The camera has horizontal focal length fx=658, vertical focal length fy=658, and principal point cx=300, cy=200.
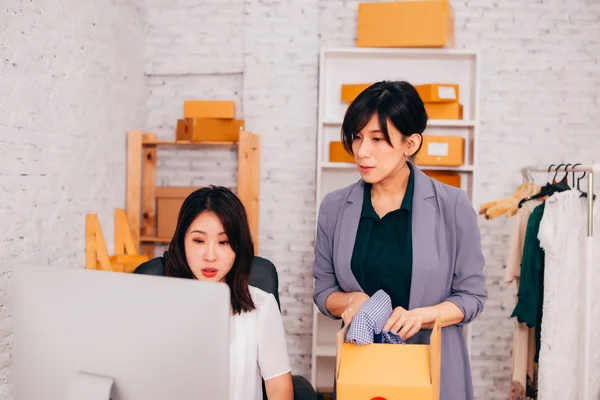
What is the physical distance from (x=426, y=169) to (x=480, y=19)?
1051 mm

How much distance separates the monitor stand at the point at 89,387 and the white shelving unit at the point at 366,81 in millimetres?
2826

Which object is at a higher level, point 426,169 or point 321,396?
point 426,169

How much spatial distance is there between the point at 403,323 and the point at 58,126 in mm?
1853

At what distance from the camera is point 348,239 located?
1.91 meters

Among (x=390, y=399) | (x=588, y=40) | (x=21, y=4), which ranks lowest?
(x=390, y=399)

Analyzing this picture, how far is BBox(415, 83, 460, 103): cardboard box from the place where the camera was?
378 cm

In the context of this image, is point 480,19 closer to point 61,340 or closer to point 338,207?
point 338,207

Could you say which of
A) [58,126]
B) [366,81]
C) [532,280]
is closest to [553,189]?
[532,280]

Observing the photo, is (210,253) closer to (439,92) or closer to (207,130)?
(207,130)

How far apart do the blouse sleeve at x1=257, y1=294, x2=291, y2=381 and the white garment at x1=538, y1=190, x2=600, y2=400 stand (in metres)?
1.71

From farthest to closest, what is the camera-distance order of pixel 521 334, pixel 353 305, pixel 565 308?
pixel 521 334 < pixel 565 308 < pixel 353 305

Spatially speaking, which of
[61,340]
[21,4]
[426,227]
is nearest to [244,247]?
[426,227]

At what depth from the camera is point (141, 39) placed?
4.15 metres

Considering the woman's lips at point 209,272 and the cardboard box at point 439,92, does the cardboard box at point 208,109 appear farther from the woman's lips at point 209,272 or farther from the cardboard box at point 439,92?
the woman's lips at point 209,272
